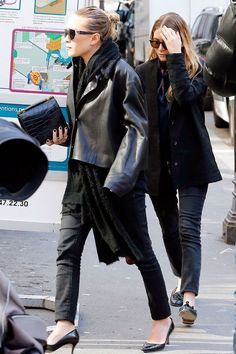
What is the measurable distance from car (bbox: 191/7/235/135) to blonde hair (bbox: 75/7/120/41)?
30.3 ft

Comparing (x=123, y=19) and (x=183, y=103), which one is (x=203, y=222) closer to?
(x=183, y=103)

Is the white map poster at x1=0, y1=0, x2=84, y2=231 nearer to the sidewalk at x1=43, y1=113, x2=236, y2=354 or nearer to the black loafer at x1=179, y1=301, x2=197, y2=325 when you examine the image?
the sidewalk at x1=43, y1=113, x2=236, y2=354

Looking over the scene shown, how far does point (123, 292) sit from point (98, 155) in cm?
190

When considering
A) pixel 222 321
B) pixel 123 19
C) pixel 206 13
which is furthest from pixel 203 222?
pixel 123 19

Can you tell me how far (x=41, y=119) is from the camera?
5.67 meters

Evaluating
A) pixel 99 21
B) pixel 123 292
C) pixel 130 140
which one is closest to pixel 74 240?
pixel 130 140

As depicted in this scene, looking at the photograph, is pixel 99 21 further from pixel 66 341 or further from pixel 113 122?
Answer: pixel 66 341

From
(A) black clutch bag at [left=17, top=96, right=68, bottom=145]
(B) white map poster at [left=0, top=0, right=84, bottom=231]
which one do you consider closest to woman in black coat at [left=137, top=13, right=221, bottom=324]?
(B) white map poster at [left=0, top=0, right=84, bottom=231]

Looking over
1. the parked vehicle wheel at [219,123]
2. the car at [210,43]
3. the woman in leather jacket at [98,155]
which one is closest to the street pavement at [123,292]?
the woman in leather jacket at [98,155]

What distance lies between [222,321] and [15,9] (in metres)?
2.32

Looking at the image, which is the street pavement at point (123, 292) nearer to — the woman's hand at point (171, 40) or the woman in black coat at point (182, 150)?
the woman in black coat at point (182, 150)

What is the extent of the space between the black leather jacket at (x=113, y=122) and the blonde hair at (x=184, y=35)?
2.50 feet

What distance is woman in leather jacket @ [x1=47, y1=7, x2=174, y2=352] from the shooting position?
5582mm

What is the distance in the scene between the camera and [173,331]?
6.36 meters
